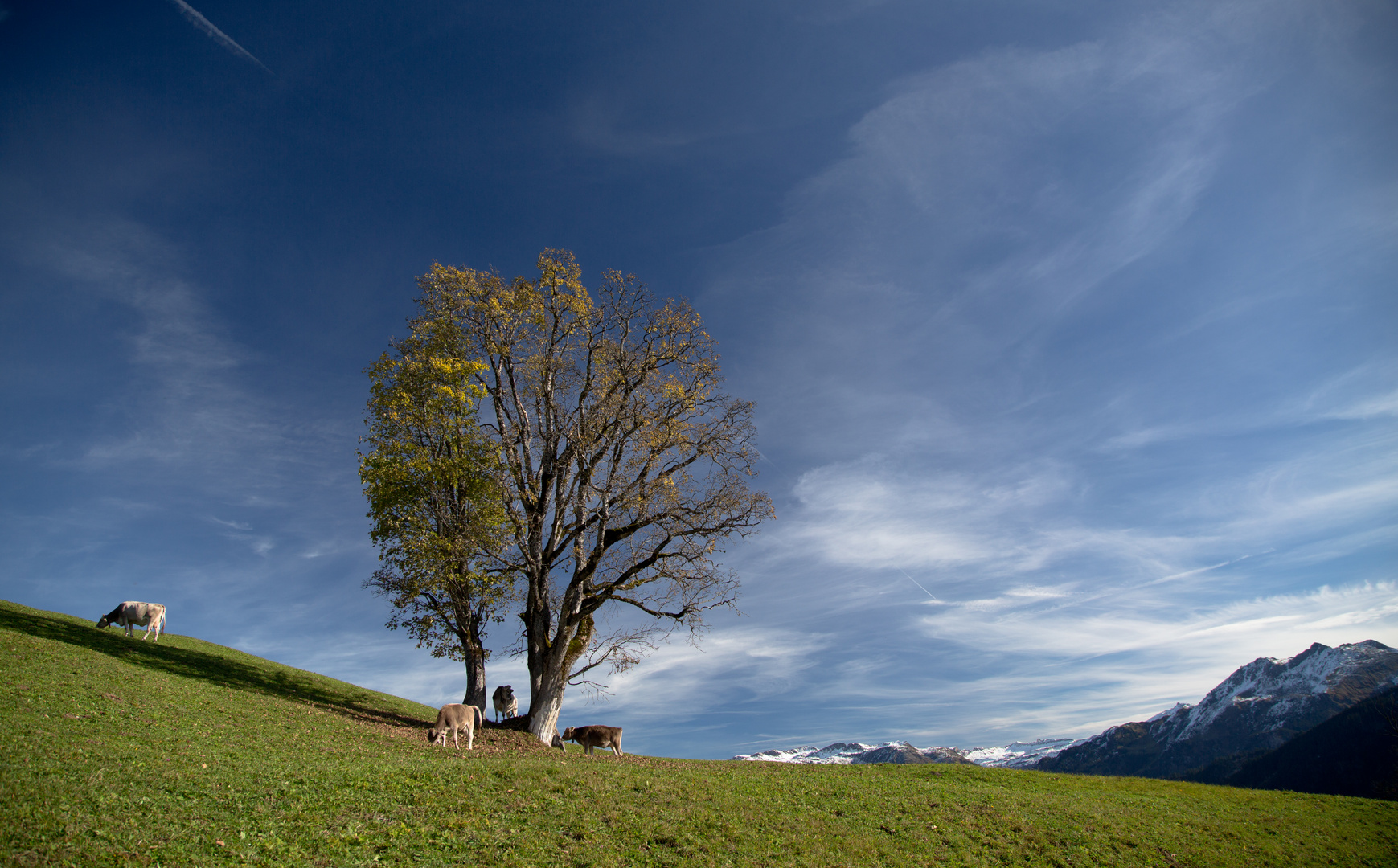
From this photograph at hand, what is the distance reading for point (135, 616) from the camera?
89.9 ft

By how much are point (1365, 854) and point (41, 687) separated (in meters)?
41.3

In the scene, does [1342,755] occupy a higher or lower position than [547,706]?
lower

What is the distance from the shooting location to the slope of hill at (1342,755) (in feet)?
529

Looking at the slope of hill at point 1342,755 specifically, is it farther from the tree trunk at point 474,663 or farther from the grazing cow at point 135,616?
the grazing cow at point 135,616

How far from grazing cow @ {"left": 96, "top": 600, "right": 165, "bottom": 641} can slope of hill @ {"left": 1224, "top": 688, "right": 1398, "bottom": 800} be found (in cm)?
22916

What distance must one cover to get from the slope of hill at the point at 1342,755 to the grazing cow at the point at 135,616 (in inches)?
9022

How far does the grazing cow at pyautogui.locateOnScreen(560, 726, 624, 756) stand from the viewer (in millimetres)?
22281

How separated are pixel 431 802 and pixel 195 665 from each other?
18848 millimetres

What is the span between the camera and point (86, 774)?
36.2ft

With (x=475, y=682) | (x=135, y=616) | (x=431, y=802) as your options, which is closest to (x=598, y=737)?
(x=475, y=682)

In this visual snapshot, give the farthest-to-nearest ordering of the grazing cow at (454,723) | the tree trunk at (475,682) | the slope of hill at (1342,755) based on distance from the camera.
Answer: the slope of hill at (1342,755) → the tree trunk at (475,682) → the grazing cow at (454,723)

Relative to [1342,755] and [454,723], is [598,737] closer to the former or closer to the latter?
[454,723]

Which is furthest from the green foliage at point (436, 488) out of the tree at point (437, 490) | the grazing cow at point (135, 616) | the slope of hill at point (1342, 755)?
the slope of hill at point (1342, 755)

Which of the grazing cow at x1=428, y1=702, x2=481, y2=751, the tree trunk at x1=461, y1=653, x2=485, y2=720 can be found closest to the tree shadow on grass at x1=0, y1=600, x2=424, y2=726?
the tree trunk at x1=461, y1=653, x2=485, y2=720
